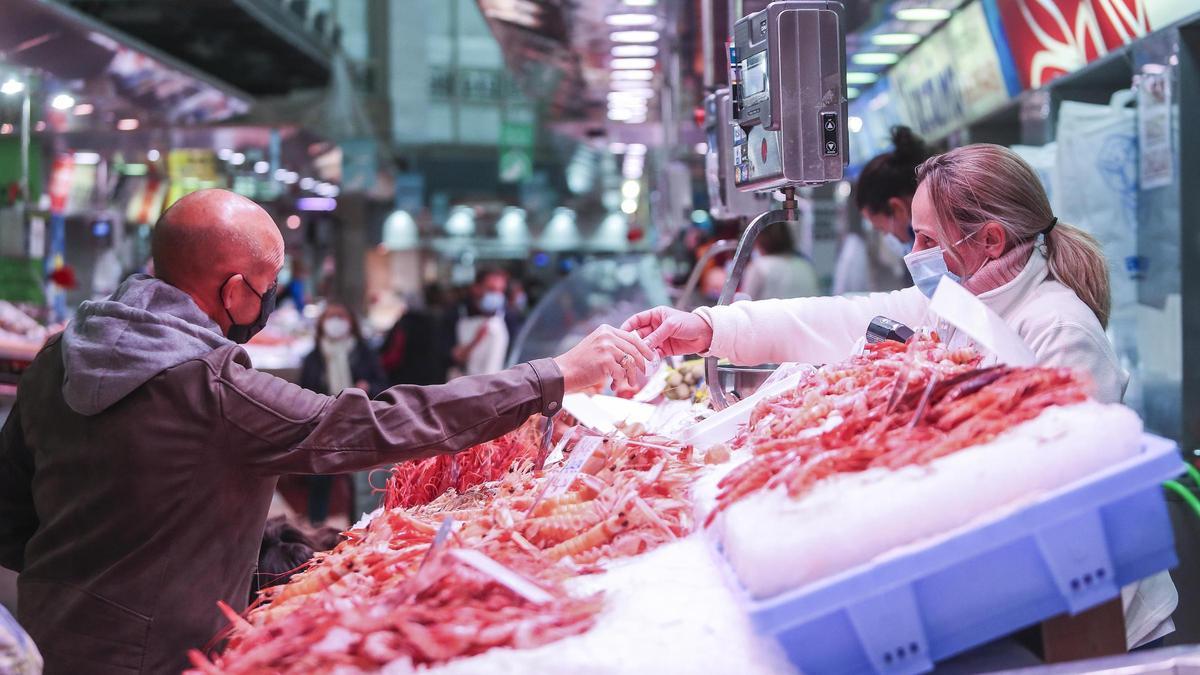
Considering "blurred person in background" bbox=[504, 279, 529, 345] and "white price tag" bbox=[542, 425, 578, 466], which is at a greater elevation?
"white price tag" bbox=[542, 425, 578, 466]

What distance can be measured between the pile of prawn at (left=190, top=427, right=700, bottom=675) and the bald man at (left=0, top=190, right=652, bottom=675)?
0.18 m

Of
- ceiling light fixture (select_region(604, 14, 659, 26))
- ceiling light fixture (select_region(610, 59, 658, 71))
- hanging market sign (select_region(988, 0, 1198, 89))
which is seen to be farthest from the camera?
ceiling light fixture (select_region(610, 59, 658, 71))

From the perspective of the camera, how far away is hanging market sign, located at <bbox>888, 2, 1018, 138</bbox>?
624 cm

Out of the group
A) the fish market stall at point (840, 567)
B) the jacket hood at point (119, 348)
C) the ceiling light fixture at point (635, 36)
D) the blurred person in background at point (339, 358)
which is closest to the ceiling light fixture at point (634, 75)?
the ceiling light fixture at point (635, 36)

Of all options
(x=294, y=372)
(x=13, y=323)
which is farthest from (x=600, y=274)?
(x=13, y=323)

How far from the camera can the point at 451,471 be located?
2.46 meters

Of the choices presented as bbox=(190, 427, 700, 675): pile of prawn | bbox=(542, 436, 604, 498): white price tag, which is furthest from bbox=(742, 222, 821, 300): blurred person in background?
bbox=(190, 427, 700, 675): pile of prawn

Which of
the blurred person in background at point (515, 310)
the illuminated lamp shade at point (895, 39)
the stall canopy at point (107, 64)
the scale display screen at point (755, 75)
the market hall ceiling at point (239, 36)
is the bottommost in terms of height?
the blurred person in background at point (515, 310)

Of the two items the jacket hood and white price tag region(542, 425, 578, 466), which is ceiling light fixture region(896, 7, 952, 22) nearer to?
white price tag region(542, 425, 578, 466)

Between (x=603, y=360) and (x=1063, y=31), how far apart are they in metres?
4.10

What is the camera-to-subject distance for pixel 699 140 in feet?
44.9

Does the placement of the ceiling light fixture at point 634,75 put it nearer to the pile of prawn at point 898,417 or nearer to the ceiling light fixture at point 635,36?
the ceiling light fixture at point 635,36

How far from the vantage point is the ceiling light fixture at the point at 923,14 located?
6523 mm

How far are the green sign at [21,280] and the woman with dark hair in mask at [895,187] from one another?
23.3ft
